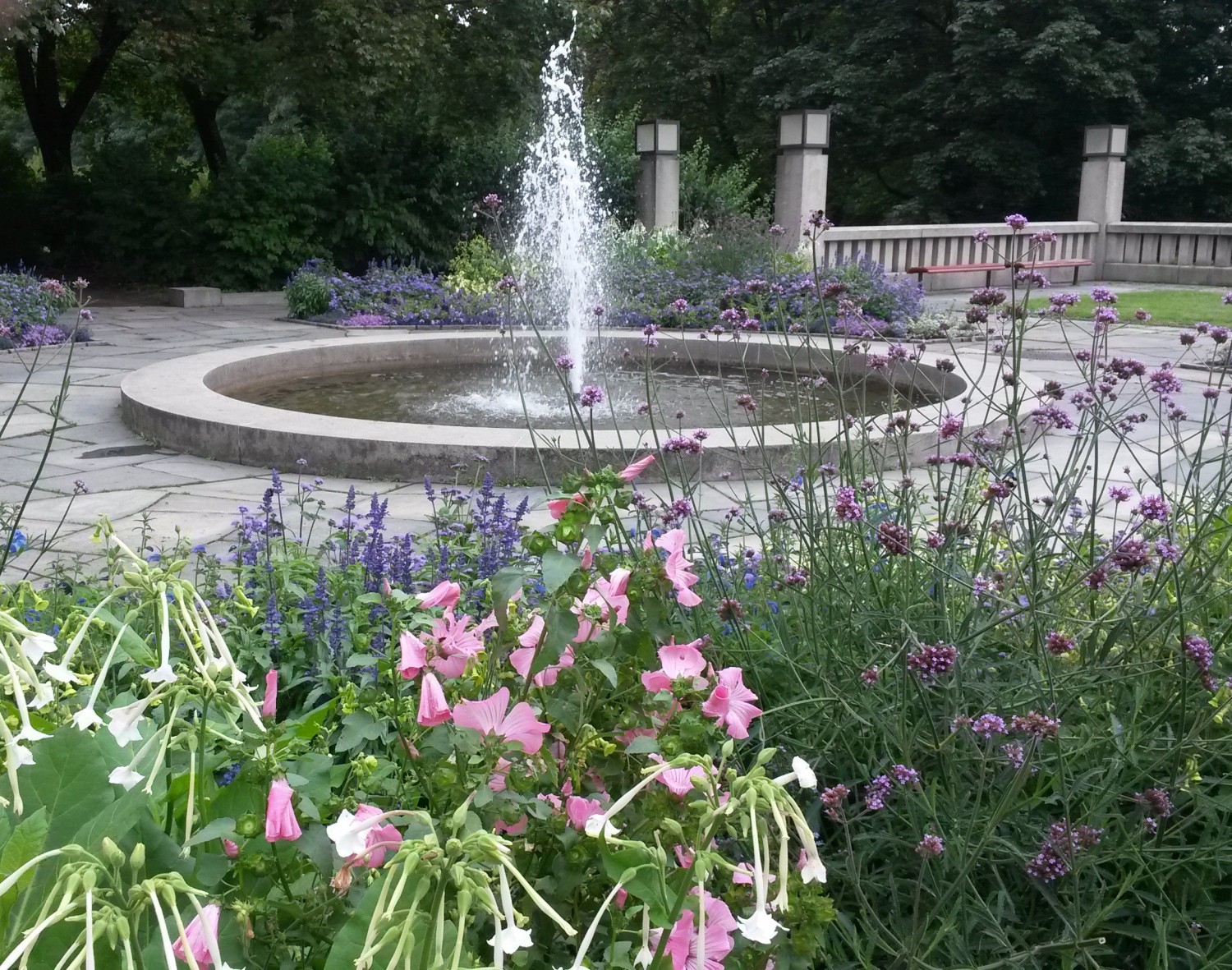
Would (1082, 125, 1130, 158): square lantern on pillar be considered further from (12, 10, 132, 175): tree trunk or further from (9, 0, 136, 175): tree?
(12, 10, 132, 175): tree trunk

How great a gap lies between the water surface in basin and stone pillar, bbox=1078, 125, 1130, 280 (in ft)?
39.6

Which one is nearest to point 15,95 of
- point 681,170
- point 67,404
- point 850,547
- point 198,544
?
point 681,170

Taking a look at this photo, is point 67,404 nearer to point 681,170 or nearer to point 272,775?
point 272,775

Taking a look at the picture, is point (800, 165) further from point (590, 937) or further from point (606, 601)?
point (590, 937)

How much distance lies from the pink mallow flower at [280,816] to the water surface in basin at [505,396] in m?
4.96

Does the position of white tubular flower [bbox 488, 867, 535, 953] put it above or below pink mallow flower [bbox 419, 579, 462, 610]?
above

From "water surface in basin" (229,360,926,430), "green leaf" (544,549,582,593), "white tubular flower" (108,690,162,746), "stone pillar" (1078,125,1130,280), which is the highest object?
"stone pillar" (1078,125,1130,280)

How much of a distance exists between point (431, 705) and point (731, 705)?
362 millimetres

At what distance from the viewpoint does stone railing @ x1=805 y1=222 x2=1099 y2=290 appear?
51.4ft

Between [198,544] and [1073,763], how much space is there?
124 inches

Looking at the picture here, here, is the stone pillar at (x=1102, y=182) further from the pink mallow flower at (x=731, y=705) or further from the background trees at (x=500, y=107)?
the pink mallow flower at (x=731, y=705)

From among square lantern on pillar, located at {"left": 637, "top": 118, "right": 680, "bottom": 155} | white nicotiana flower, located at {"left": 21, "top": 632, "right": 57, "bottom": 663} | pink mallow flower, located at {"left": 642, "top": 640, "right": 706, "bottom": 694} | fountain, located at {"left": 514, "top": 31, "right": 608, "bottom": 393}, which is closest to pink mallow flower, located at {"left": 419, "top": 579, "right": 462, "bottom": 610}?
pink mallow flower, located at {"left": 642, "top": 640, "right": 706, "bottom": 694}

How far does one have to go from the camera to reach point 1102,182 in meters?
19.5

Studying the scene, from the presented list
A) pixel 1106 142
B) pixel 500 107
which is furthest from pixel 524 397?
pixel 1106 142
